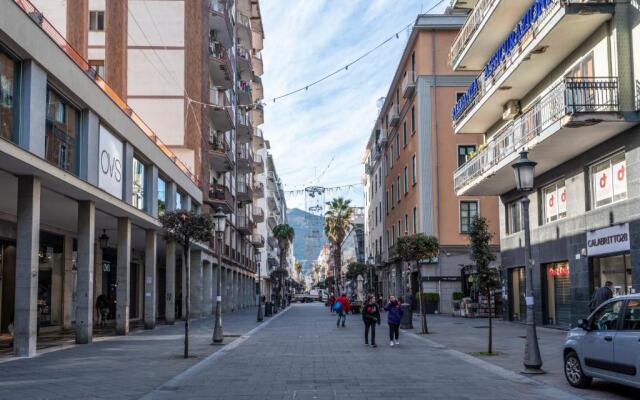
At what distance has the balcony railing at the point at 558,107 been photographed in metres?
18.4

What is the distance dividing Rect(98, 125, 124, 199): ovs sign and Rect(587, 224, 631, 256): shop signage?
1523 centimetres

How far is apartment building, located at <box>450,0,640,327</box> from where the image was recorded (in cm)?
1859

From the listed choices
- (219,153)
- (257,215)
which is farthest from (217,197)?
(257,215)

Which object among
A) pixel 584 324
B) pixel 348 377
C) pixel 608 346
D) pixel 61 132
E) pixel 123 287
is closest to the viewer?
pixel 608 346

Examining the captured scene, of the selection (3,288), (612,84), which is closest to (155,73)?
(3,288)

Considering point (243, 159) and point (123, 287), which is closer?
point (123, 287)

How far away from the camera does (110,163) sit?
2208 centimetres

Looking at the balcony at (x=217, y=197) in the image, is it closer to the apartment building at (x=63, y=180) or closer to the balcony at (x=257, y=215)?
the apartment building at (x=63, y=180)

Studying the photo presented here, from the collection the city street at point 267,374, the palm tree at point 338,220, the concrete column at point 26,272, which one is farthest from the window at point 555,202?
the palm tree at point 338,220

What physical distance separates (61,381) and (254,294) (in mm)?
67421

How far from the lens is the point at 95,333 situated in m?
25.4

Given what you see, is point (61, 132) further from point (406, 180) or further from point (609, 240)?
point (406, 180)

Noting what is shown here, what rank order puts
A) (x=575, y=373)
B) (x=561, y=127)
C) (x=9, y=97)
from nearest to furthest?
(x=575, y=373)
(x=9, y=97)
(x=561, y=127)

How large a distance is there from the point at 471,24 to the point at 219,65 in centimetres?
2018
